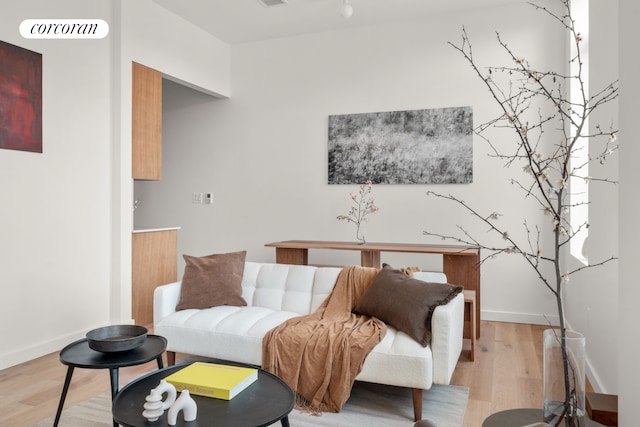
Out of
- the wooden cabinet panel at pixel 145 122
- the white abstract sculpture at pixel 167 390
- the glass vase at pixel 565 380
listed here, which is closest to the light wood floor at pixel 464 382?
the glass vase at pixel 565 380

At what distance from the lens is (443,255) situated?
411cm

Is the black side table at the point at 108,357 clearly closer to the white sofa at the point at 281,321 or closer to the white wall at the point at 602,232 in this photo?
the white sofa at the point at 281,321

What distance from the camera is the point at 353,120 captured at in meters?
5.00

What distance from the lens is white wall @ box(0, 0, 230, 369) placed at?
10.8 ft

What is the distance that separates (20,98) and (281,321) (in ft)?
7.82

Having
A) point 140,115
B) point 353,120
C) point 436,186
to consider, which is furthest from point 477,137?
point 140,115

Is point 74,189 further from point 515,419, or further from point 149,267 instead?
point 515,419

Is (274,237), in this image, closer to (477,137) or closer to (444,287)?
(477,137)

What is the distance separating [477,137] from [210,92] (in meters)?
2.92

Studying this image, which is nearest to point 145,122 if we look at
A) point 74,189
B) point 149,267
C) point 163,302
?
point 74,189

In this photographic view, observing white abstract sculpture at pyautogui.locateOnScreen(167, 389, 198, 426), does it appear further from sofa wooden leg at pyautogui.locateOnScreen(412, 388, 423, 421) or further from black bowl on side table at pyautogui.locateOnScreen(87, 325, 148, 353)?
sofa wooden leg at pyautogui.locateOnScreen(412, 388, 423, 421)

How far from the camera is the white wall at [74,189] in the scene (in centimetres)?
328

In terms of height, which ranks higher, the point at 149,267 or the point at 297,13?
the point at 297,13

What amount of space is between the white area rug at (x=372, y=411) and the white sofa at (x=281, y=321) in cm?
15
